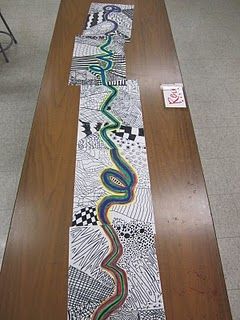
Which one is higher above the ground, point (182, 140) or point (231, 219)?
point (182, 140)

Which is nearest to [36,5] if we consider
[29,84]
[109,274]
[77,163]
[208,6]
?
[29,84]

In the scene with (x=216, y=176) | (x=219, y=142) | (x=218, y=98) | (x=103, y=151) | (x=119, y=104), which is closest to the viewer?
(x=103, y=151)

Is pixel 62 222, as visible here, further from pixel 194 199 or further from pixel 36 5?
pixel 36 5

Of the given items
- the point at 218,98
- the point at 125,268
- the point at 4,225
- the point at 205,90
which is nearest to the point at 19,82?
the point at 4,225

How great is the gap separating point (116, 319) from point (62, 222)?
399 millimetres

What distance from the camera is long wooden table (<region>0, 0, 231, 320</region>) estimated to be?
101 centimetres

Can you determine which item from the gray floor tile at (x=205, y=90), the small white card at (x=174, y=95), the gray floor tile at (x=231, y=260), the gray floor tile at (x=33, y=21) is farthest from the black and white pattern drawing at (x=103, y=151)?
the gray floor tile at (x=33, y=21)

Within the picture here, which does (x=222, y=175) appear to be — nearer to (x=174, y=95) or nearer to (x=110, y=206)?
(x=174, y=95)

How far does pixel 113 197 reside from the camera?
1.27 metres

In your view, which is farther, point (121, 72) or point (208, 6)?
point (208, 6)

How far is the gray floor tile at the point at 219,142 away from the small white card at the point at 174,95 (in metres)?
0.74

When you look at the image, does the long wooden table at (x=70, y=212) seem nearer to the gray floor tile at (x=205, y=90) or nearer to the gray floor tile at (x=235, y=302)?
the gray floor tile at (x=235, y=302)

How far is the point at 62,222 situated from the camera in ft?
3.88

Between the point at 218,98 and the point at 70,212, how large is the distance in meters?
1.92
